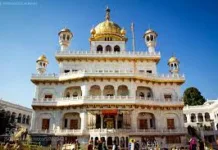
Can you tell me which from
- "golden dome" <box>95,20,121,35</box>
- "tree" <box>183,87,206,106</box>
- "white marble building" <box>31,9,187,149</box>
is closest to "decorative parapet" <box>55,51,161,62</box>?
"white marble building" <box>31,9,187,149</box>

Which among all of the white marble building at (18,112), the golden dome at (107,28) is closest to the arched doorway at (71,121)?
the golden dome at (107,28)

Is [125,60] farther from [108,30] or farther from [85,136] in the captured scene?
[85,136]

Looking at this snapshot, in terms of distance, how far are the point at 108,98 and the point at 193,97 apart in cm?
3278

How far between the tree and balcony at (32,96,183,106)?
973 inches

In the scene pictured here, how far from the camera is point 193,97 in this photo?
5550 cm

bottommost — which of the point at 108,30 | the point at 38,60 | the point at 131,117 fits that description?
the point at 131,117

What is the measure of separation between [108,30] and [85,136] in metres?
18.8

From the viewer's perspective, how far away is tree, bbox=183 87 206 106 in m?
55.1

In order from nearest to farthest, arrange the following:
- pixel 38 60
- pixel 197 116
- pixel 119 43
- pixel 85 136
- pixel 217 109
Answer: pixel 85 136, pixel 38 60, pixel 119 43, pixel 217 109, pixel 197 116

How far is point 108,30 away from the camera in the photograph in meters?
39.2

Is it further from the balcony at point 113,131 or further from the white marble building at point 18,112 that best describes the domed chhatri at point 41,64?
the white marble building at point 18,112

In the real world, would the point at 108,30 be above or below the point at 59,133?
above

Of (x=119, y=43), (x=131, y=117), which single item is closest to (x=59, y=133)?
(x=131, y=117)

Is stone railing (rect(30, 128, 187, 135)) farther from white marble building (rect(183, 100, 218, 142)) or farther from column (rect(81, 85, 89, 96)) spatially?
white marble building (rect(183, 100, 218, 142))
